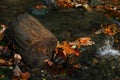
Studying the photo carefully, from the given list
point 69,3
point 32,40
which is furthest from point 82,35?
point 69,3

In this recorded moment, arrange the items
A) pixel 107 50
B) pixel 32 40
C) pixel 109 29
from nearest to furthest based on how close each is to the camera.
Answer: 1. pixel 32 40
2. pixel 107 50
3. pixel 109 29

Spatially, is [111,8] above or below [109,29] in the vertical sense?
above

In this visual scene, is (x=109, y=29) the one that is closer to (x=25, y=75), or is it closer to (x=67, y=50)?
(x=67, y=50)

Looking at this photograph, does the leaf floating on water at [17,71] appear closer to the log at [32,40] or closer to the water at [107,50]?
the log at [32,40]

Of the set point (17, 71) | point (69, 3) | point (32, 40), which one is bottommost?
point (17, 71)

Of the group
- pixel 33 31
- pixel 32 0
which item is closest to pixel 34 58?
pixel 33 31

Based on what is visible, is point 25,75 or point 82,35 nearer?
point 25,75

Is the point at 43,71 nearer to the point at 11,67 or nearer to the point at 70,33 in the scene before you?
the point at 11,67

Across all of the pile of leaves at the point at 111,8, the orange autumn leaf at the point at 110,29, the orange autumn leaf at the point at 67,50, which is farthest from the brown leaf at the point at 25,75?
the pile of leaves at the point at 111,8
